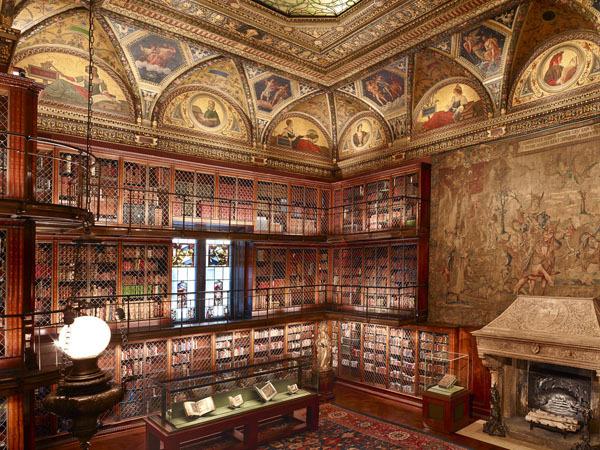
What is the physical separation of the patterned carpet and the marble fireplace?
1480 mm

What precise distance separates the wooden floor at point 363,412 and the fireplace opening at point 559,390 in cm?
130

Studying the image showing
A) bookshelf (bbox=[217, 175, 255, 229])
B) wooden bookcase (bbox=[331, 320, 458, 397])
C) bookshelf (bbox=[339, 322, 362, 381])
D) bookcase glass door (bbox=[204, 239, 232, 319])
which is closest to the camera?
wooden bookcase (bbox=[331, 320, 458, 397])

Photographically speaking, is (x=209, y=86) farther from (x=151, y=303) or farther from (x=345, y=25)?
(x=151, y=303)

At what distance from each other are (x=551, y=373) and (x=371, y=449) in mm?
3290

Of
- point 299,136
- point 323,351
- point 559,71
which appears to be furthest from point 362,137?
point 323,351

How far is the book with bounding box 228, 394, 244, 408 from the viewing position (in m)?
6.44

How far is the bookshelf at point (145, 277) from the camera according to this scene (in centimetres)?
812

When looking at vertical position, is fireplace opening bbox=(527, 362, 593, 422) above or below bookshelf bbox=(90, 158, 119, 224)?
below

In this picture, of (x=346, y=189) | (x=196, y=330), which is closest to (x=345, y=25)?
(x=346, y=189)

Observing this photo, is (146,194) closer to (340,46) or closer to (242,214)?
(242,214)

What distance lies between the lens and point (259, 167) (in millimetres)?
10055

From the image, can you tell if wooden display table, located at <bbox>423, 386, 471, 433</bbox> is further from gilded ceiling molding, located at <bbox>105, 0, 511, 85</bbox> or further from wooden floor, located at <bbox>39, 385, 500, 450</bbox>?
gilded ceiling molding, located at <bbox>105, 0, 511, 85</bbox>

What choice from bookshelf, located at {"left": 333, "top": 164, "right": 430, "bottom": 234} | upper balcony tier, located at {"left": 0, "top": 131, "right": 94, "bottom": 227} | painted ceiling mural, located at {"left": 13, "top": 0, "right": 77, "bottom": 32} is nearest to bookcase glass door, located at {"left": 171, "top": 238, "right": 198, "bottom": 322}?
bookshelf, located at {"left": 333, "top": 164, "right": 430, "bottom": 234}

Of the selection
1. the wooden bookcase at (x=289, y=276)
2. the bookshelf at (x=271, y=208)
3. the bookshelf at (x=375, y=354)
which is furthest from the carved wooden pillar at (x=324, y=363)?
the bookshelf at (x=271, y=208)
